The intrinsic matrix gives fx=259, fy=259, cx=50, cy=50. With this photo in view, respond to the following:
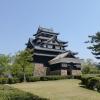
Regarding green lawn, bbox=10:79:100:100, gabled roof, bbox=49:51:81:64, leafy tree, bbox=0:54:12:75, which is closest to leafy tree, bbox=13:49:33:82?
leafy tree, bbox=0:54:12:75

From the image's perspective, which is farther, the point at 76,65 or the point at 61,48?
the point at 61,48

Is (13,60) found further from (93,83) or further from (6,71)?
(93,83)

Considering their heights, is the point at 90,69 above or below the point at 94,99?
above

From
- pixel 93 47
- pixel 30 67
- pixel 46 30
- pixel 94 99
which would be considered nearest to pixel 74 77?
pixel 30 67

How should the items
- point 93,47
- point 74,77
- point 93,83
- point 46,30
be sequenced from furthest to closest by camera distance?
point 46,30
point 74,77
point 93,83
point 93,47

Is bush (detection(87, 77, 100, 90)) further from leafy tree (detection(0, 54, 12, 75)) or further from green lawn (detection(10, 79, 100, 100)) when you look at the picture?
leafy tree (detection(0, 54, 12, 75))

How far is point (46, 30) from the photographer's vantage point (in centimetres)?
8350

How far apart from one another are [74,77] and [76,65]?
38.9ft

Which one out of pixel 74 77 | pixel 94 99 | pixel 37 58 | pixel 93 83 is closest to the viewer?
pixel 94 99

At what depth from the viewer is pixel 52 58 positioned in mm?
74500

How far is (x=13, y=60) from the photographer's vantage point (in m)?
62.3

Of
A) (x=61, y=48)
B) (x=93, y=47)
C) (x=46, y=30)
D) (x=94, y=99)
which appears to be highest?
(x=46, y=30)

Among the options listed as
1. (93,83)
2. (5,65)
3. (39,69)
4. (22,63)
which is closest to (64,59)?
(39,69)

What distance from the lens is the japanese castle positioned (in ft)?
228
